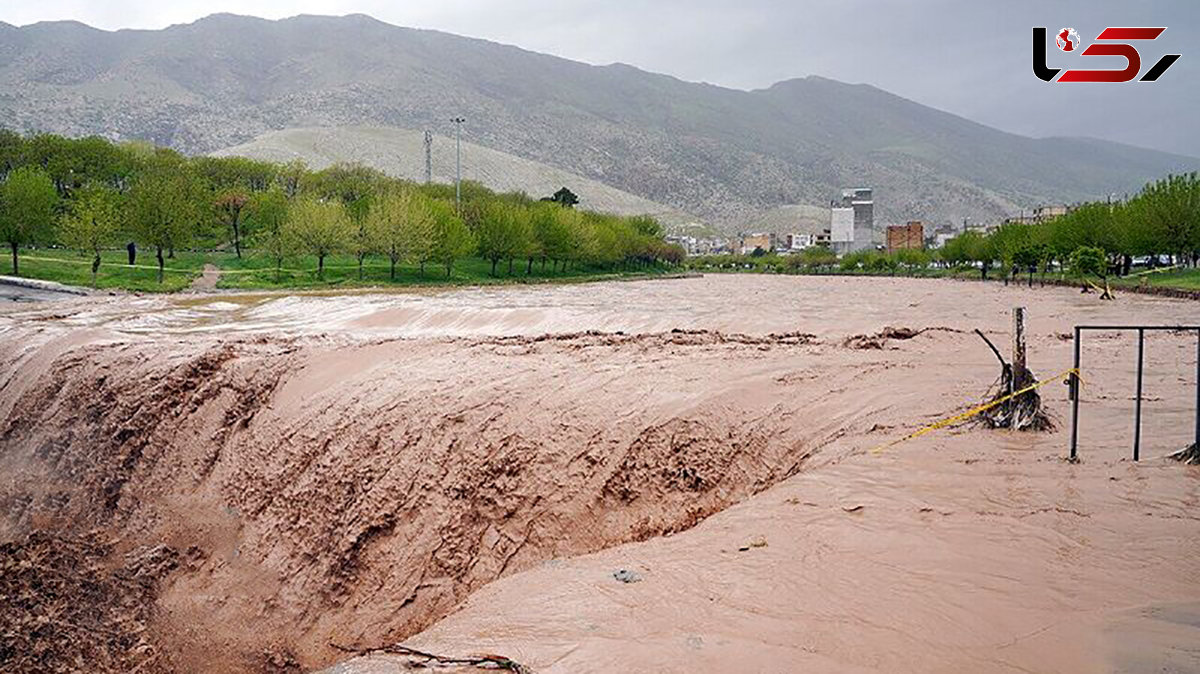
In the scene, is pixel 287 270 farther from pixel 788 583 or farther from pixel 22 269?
pixel 788 583

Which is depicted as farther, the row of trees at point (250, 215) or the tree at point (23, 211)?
the row of trees at point (250, 215)

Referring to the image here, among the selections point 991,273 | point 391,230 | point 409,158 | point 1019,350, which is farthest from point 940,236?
point 1019,350

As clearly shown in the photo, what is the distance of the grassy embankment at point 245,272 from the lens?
46.6 m

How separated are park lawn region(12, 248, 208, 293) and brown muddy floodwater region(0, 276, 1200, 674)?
103ft

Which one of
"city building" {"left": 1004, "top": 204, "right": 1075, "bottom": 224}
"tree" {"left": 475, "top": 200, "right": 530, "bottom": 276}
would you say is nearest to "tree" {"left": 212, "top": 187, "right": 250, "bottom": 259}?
"tree" {"left": 475, "top": 200, "right": 530, "bottom": 276}

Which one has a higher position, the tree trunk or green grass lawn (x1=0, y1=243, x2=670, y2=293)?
green grass lawn (x1=0, y1=243, x2=670, y2=293)

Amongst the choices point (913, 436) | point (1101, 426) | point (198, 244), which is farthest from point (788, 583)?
point (198, 244)

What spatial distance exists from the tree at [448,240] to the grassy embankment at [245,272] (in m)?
1.47

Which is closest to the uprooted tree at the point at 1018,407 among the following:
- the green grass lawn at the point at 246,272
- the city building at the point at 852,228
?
the green grass lawn at the point at 246,272

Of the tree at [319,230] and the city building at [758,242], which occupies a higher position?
the city building at [758,242]

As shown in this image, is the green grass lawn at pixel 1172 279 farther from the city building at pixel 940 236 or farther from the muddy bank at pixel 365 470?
the city building at pixel 940 236

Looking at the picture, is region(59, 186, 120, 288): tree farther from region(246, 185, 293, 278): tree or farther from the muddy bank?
the muddy bank

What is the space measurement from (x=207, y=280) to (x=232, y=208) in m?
18.1

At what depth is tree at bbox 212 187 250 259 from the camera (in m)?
66.8
